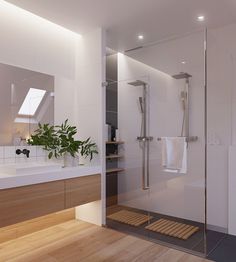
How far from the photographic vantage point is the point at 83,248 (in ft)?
8.38

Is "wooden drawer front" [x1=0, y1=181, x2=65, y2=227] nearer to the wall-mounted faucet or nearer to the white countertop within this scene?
the white countertop

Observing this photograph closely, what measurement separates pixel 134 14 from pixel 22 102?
169 centimetres

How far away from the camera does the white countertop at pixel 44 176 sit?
2.15m

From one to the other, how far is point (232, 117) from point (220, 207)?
3.70ft

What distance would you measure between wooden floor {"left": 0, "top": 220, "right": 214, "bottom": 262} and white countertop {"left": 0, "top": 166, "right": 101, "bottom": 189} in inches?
28.7

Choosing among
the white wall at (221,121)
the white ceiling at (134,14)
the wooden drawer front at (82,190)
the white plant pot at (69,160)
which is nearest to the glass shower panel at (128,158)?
the wooden drawer front at (82,190)

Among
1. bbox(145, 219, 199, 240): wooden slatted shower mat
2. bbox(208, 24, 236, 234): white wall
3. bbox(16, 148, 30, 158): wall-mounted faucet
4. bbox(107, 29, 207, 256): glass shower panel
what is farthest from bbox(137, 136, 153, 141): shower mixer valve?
bbox(16, 148, 30, 158): wall-mounted faucet

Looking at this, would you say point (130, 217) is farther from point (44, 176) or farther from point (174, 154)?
point (44, 176)

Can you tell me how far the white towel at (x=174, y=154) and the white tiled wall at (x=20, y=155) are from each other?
1.53 metres

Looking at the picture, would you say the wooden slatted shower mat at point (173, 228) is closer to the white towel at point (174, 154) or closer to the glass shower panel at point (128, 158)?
the glass shower panel at point (128, 158)

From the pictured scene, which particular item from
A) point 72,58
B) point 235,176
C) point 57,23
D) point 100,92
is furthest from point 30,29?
point 235,176

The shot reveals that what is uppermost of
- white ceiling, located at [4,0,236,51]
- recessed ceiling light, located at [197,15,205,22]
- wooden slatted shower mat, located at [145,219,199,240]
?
white ceiling, located at [4,0,236,51]

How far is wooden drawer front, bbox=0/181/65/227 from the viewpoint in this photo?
213 centimetres

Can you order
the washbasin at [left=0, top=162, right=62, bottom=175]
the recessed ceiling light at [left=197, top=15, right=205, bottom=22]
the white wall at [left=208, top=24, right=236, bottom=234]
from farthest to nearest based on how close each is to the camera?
the white wall at [left=208, top=24, right=236, bottom=234] < the recessed ceiling light at [left=197, top=15, right=205, bottom=22] < the washbasin at [left=0, top=162, right=62, bottom=175]
